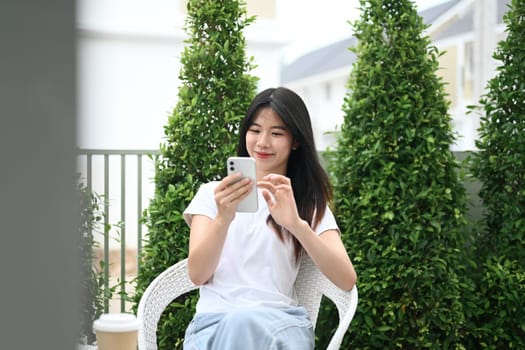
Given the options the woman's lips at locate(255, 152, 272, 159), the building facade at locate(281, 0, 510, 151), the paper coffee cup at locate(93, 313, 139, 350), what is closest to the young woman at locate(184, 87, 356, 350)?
the woman's lips at locate(255, 152, 272, 159)

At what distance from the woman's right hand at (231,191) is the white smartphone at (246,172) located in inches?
0.5

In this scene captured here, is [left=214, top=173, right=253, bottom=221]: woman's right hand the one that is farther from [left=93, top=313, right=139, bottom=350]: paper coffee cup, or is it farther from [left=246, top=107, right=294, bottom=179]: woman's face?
[left=93, top=313, right=139, bottom=350]: paper coffee cup

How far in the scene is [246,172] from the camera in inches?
77.9

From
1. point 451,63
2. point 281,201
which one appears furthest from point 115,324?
point 451,63

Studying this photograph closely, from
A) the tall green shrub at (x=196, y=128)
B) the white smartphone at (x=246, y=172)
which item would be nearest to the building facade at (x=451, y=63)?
the tall green shrub at (x=196, y=128)

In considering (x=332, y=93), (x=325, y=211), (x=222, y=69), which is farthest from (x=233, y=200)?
(x=332, y=93)

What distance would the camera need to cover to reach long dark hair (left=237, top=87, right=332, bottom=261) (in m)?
2.18

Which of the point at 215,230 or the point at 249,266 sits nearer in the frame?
the point at 215,230

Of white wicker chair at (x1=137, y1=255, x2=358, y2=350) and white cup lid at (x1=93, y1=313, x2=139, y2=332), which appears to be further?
white wicker chair at (x1=137, y1=255, x2=358, y2=350)

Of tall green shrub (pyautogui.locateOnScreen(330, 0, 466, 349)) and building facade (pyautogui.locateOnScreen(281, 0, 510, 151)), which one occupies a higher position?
building facade (pyautogui.locateOnScreen(281, 0, 510, 151))

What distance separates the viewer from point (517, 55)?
10.3 ft

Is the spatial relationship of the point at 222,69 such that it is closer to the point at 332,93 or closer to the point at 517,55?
the point at 517,55

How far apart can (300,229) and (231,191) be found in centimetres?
23

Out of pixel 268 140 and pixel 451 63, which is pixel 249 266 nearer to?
pixel 268 140
